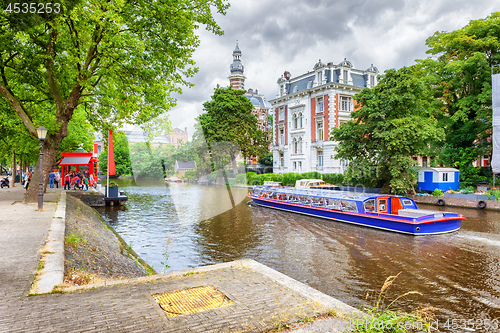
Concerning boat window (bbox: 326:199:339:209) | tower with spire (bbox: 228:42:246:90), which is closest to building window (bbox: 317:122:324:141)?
boat window (bbox: 326:199:339:209)

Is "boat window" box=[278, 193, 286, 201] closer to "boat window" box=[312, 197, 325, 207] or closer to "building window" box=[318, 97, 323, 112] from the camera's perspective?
"boat window" box=[312, 197, 325, 207]

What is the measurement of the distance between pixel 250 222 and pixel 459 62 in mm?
26143

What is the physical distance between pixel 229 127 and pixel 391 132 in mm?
34251

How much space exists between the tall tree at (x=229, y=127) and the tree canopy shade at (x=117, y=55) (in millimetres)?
39052

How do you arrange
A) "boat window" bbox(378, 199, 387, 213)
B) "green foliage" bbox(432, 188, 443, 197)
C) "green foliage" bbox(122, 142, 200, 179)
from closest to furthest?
"boat window" bbox(378, 199, 387, 213) → "green foliage" bbox(432, 188, 443, 197) → "green foliage" bbox(122, 142, 200, 179)

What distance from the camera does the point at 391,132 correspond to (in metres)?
28.1

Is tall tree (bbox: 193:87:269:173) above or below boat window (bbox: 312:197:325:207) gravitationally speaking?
above

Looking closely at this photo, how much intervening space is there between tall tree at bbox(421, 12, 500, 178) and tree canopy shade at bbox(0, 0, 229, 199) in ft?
86.4

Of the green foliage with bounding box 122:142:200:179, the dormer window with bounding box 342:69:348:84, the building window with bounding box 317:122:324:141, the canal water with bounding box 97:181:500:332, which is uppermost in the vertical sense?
the dormer window with bounding box 342:69:348:84

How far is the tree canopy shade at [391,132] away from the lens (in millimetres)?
28062

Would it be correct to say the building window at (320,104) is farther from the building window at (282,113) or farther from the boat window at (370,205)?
the boat window at (370,205)

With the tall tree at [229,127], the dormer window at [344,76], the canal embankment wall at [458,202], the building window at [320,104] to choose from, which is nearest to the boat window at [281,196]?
the canal embankment wall at [458,202]

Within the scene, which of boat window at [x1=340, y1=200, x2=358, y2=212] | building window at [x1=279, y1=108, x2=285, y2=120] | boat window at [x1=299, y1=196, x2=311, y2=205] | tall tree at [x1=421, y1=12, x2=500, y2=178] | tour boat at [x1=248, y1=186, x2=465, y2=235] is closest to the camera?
tour boat at [x1=248, y1=186, x2=465, y2=235]

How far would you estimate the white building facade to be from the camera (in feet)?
155
